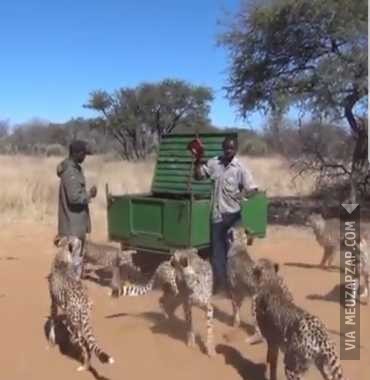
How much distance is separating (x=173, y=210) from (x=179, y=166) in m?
1.66

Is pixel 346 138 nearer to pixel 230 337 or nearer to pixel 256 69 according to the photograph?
pixel 256 69

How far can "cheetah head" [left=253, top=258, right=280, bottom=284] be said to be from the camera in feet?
18.9

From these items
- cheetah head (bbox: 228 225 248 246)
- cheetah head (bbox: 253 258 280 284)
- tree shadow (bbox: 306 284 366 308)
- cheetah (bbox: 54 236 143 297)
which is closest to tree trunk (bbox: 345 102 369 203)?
tree shadow (bbox: 306 284 366 308)

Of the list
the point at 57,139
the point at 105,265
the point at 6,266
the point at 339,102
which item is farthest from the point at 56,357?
the point at 57,139

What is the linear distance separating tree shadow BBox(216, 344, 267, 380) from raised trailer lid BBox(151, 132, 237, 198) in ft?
12.3

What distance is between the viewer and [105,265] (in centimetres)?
870

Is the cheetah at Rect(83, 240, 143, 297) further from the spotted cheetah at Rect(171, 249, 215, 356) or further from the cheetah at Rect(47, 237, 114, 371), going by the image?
the spotted cheetah at Rect(171, 249, 215, 356)

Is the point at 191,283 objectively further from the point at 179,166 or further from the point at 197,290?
the point at 179,166

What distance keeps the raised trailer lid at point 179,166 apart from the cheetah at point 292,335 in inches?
159

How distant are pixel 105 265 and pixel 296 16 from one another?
8.20m

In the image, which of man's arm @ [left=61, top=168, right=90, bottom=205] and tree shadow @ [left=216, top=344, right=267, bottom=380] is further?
man's arm @ [left=61, top=168, right=90, bottom=205]

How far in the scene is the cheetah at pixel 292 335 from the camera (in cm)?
443

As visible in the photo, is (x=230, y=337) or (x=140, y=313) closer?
(x=230, y=337)

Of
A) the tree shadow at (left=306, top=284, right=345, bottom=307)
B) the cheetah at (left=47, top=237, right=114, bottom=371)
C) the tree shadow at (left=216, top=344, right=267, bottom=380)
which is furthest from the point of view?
the tree shadow at (left=306, top=284, right=345, bottom=307)
